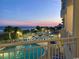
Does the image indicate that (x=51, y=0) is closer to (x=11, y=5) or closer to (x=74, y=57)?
(x=11, y=5)

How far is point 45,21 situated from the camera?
24812 mm

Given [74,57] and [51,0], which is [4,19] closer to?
[51,0]

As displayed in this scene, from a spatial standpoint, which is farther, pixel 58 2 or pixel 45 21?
pixel 45 21

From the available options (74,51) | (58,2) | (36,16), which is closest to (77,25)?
(74,51)

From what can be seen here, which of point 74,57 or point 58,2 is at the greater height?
point 58,2

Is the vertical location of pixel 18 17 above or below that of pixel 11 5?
below

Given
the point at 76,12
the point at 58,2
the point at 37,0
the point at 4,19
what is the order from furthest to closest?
the point at 4,19, the point at 37,0, the point at 58,2, the point at 76,12

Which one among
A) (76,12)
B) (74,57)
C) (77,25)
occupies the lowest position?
(74,57)

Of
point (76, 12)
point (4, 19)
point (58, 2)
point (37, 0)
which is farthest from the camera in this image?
point (4, 19)

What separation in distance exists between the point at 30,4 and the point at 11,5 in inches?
144

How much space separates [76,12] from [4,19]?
22.4m

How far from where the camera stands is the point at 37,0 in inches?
928

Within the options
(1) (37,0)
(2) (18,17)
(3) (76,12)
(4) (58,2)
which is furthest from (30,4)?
(3) (76,12)

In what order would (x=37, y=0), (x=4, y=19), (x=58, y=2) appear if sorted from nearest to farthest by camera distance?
1. (x=58, y=2)
2. (x=37, y=0)
3. (x=4, y=19)
